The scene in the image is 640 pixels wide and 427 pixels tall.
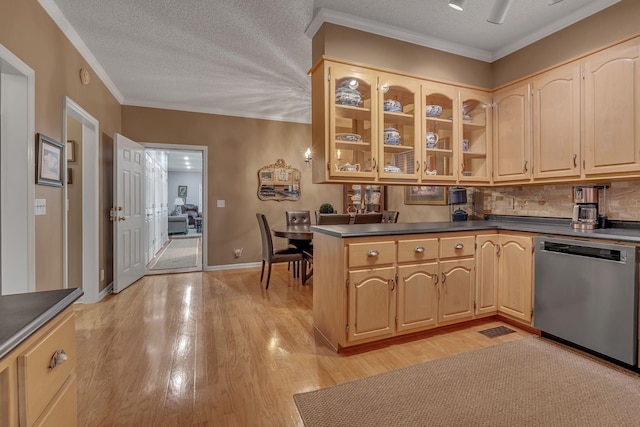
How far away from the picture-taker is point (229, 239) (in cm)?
510

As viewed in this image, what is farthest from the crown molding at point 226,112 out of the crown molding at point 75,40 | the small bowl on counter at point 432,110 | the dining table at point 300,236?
the small bowl on counter at point 432,110

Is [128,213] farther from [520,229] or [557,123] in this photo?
[557,123]

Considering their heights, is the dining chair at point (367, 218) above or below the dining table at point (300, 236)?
above

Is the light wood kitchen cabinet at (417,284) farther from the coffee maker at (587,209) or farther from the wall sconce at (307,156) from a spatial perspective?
the wall sconce at (307,156)

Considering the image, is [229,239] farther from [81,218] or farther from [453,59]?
[453,59]

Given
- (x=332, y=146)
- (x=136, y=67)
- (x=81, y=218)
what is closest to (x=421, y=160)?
(x=332, y=146)

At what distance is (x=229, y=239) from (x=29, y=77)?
334 centimetres

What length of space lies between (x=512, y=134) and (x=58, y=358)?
3.63 meters

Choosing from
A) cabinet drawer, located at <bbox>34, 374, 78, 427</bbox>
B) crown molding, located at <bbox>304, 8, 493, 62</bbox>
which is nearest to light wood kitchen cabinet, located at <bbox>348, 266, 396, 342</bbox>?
cabinet drawer, located at <bbox>34, 374, 78, 427</bbox>

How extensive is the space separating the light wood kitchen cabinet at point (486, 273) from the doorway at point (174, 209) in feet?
13.0

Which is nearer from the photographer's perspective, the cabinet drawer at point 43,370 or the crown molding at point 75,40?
the cabinet drawer at point 43,370

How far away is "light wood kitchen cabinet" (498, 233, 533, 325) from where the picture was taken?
2.53 m

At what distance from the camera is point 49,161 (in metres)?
2.38

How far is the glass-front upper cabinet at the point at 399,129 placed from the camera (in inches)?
108
